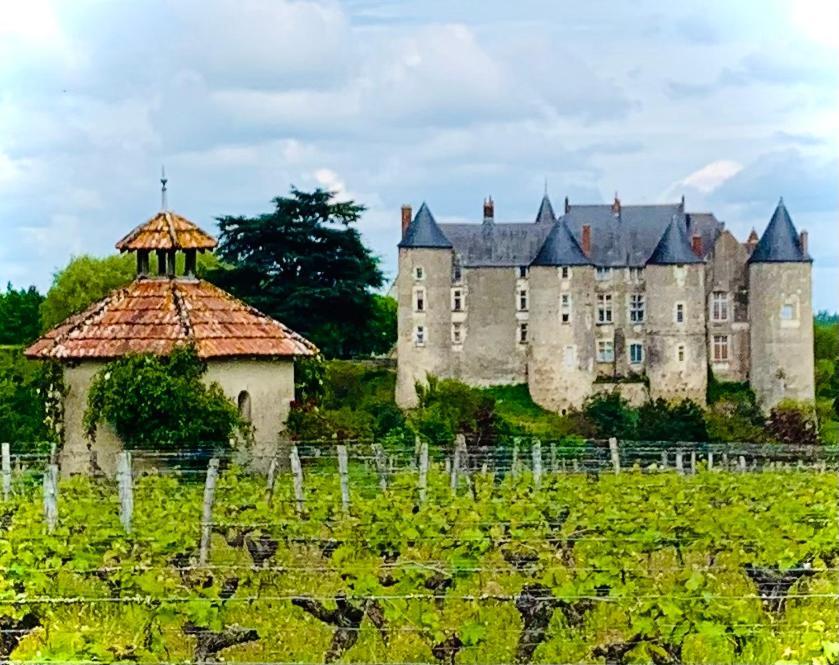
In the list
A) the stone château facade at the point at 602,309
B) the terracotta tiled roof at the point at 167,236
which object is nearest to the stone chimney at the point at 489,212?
the stone château facade at the point at 602,309

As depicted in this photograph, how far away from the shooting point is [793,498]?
56.4ft

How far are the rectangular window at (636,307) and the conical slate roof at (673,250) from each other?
1.85m

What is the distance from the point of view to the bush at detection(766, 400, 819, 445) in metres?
56.5

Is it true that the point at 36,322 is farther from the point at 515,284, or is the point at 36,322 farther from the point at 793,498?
the point at 793,498

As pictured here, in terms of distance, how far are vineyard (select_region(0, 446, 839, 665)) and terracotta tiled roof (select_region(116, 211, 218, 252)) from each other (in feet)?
37.5

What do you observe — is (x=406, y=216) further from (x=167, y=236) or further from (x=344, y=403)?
(x=167, y=236)

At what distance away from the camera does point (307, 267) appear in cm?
5759

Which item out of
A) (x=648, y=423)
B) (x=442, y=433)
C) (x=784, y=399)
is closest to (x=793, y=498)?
(x=442, y=433)

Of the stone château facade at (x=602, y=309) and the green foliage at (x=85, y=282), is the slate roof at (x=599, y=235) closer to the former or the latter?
the stone château facade at (x=602, y=309)

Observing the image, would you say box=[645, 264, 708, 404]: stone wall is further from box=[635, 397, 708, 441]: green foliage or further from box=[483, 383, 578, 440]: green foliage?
box=[483, 383, 578, 440]: green foliage

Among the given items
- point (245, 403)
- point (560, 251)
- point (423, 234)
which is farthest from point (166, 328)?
point (560, 251)

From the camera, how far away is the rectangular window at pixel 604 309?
6656cm

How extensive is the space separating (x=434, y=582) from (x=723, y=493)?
558 cm

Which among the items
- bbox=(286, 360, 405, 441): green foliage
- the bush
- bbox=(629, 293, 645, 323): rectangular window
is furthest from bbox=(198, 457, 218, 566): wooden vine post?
bbox=(629, 293, 645, 323): rectangular window
